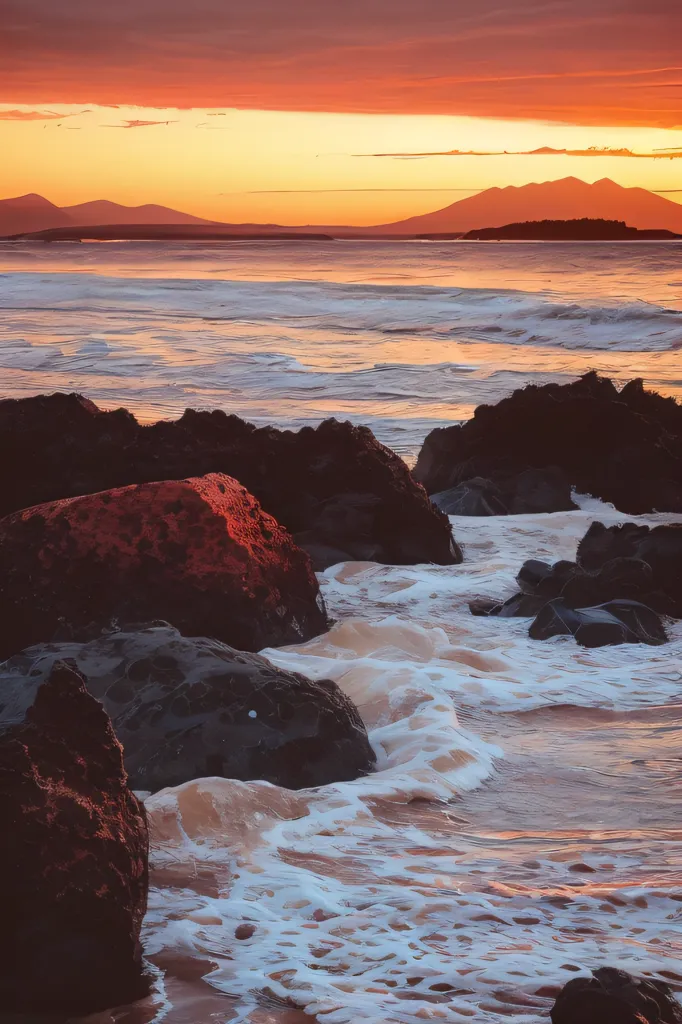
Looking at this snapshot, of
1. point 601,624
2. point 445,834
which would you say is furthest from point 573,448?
point 445,834

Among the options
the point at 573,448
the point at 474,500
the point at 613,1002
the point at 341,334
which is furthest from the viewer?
the point at 341,334

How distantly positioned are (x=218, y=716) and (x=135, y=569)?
50.0 inches

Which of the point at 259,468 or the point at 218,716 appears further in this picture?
the point at 259,468

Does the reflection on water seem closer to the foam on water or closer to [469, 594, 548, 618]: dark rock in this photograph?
[469, 594, 548, 618]: dark rock

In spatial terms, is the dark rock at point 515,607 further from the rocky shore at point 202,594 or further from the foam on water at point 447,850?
the foam on water at point 447,850

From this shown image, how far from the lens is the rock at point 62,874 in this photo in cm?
244

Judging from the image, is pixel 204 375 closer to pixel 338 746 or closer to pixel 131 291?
pixel 338 746

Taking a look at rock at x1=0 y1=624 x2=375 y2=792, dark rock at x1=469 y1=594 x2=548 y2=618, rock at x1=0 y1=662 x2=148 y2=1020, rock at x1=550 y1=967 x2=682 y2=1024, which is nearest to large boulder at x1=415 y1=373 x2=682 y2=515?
dark rock at x1=469 y1=594 x2=548 y2=618

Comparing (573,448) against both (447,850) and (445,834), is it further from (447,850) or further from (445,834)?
(447,850)

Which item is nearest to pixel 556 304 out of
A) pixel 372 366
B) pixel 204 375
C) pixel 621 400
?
pixel 372 366

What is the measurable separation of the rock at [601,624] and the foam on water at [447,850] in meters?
0.25

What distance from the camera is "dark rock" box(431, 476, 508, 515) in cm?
868

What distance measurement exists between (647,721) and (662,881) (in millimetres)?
1479

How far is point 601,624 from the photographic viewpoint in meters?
5.53
